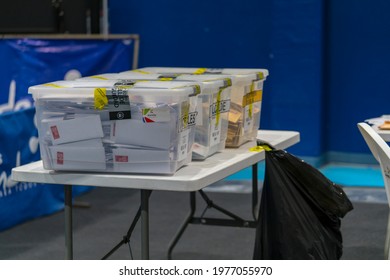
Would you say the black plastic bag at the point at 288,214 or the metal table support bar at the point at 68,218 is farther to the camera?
the metal table support bar at the point at 68,218

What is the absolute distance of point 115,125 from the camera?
8.63 ft

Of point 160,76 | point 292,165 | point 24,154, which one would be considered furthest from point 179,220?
point 292,165

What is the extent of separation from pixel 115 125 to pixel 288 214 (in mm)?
672

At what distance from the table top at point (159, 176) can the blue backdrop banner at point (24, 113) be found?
72.6 inches

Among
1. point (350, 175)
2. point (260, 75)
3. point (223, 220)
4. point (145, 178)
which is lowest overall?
point (350, 175)

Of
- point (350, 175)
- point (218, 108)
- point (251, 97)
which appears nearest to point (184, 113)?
point (218, 108)

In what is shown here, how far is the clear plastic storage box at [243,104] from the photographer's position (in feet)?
10.7

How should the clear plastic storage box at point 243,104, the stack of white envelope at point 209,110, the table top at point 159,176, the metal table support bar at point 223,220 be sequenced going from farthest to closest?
the metal table support bar at point 223,220, the clear plastic storage box at point 243,104, the stack of white envelope at point 209,110, the table top at point 159,176

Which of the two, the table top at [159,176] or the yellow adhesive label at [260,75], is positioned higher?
the yellow adhesive label at [260,75]

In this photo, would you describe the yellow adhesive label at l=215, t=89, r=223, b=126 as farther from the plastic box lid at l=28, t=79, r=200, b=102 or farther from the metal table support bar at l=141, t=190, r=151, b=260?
the metal table support bar at l=141, t=190, r=151, b=260

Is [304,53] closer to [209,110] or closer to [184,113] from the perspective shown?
[209,110]

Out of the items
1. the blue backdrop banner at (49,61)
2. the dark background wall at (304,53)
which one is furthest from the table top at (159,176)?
the dark background wall at (304,53)

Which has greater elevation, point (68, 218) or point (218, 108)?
point (218, 108)

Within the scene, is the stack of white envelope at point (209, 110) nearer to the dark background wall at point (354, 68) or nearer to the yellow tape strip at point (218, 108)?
the yellow tape strip at point (218, 108)
